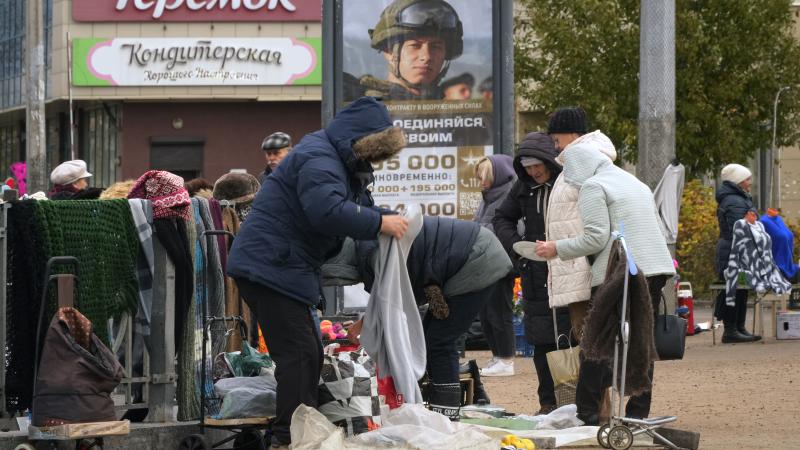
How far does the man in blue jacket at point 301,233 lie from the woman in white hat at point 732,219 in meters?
9.65

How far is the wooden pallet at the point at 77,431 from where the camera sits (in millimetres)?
7676

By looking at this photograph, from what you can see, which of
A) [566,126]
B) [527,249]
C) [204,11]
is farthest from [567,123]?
[204,11]

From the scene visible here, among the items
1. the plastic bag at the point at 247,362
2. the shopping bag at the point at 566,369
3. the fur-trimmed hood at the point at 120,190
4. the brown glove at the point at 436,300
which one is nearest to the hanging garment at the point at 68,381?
the plastic bag at the point at 247,362

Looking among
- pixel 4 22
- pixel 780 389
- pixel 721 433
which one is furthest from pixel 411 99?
pixel 4 22

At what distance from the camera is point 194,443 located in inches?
339

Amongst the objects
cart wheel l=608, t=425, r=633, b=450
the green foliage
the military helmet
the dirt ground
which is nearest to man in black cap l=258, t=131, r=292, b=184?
the military helmet

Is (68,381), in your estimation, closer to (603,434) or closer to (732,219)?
(603,434)

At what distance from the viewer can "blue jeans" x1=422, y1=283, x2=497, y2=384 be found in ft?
29.1

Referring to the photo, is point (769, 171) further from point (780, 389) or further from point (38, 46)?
point (780, 389)

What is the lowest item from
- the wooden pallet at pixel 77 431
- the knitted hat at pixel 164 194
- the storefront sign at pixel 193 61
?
the wooden pallet at pixel 77 431

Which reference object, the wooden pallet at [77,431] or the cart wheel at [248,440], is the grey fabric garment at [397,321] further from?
the wooden pallet at [77,431]

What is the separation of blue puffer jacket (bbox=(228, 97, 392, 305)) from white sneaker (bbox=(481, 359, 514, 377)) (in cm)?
560

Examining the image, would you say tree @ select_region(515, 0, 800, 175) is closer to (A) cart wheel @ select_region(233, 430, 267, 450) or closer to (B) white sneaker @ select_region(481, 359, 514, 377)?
(B) white sneaker @ select_region(481, 359, 514, 377)

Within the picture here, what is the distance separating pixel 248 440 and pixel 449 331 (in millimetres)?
1144
